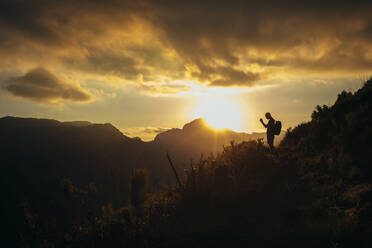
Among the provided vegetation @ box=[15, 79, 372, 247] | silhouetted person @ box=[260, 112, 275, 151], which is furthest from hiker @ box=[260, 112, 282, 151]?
vegetation @ box=[15, 79, 372, 247]

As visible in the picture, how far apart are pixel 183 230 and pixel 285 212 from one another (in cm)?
282

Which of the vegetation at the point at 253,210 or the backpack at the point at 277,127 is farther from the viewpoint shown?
the backpack at the point at 277,127

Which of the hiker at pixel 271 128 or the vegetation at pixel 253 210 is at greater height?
the hiker at pixel 271 128

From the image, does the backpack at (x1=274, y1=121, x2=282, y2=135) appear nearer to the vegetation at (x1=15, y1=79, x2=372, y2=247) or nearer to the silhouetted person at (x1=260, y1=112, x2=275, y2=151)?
the silhouetted person at (x1=260, y1=112, x2=275, y2=151)

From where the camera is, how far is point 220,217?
7.61m

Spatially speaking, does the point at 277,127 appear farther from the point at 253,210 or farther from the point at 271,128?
the point at 253,210

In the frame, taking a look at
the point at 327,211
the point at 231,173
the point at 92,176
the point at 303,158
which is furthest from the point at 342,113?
the point at 92,176

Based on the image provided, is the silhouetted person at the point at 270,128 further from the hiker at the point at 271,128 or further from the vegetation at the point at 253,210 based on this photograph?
the vegetation at the point at 253,210

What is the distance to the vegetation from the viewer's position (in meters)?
6.50

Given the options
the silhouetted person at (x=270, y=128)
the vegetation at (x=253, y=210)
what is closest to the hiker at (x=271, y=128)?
the silhouetted person at (x=270, y=128)

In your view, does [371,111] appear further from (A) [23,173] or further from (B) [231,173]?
(A) [23,173]

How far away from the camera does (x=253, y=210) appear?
8.36 m

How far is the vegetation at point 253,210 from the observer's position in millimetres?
6496

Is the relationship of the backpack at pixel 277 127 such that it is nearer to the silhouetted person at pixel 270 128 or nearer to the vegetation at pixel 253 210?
the silhouetted person at pixel 270 128
